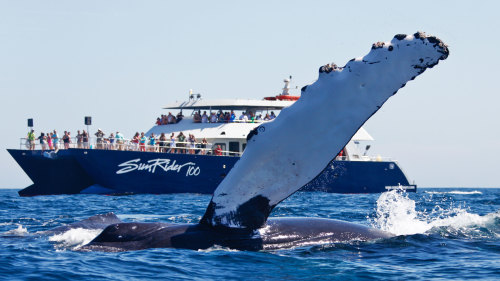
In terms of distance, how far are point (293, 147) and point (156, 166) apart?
22694 millimetres

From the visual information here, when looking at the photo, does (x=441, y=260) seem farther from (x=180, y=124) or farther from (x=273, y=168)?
(x=180, y=124)

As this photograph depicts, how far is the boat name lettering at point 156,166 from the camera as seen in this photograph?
2778cm

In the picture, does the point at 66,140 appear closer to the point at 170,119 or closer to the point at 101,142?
the point at 101,142

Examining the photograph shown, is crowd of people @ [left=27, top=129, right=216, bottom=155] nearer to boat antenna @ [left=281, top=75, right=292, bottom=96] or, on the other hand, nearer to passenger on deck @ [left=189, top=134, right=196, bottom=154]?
passenger on deck @ [left=189, top=134, right=196, bottom=154]

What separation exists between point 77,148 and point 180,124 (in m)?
6.87

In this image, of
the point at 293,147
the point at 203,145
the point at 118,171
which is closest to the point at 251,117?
the point at 203,145

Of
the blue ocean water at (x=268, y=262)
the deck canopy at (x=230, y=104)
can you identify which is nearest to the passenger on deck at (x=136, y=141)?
the deck canopy at (x=230, y=104)

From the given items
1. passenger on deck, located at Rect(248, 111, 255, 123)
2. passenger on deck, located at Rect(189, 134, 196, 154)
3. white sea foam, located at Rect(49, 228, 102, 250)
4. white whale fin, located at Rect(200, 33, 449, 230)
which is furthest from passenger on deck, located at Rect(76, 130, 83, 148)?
white whale fin, located at Rect(200, 33, 449, 230)

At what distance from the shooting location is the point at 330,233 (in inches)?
299

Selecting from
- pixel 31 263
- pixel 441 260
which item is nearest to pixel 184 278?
pixel 31 263

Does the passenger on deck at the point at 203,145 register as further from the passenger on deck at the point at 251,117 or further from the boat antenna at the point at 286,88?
the boat antenna at the point at 286,88

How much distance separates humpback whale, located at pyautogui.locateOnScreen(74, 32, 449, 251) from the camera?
18.1 ft

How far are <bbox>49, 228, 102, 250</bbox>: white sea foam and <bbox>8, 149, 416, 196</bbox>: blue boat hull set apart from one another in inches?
755

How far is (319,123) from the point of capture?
5832 mm
